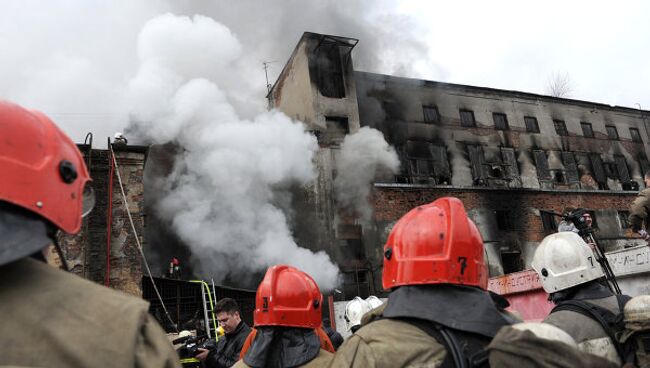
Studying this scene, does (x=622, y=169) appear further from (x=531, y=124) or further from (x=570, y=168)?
(x=531, y=124)

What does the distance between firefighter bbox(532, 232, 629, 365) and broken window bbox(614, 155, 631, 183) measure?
26952mm

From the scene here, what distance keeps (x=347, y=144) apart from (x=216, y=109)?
5365 millimetres

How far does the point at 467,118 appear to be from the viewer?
2294 cm

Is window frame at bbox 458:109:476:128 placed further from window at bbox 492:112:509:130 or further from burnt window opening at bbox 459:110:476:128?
window at bbox 492:112:509:130

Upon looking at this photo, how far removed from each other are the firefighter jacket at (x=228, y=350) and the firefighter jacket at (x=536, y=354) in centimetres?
386

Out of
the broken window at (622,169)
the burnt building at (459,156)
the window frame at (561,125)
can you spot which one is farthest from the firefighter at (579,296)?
the broken window at (622,169)

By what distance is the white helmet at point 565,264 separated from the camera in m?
2.92

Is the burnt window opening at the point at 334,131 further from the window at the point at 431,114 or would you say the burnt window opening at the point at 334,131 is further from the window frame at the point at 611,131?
the window frame at the point at 611,131

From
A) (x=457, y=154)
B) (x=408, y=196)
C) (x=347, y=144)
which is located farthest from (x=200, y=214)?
(x=457, y=154)

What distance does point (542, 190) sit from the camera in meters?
21.8

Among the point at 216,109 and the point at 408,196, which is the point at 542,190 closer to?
the point at 408,196

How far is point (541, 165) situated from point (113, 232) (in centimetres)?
2083

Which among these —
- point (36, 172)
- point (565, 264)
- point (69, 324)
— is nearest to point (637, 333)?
point (565, 264)

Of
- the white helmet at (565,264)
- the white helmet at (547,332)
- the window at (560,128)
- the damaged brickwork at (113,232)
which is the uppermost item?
the window at (560,128)
